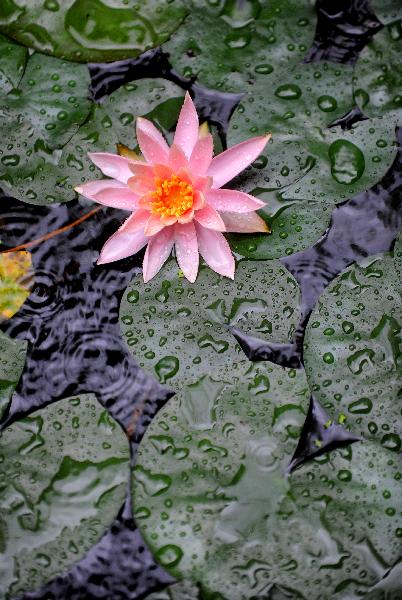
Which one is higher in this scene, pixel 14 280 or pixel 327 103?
pixel 327 103

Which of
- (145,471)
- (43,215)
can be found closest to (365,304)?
(145,471)

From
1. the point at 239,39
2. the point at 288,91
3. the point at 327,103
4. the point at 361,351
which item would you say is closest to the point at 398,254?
the point at 361,351

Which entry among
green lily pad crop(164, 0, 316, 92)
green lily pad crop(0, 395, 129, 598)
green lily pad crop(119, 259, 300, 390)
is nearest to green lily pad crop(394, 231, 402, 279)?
green lily pad crop(119, 259, 300, 390)

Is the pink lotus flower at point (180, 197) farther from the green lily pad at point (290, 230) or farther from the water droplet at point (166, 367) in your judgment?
the water droplet at point (166, 367)

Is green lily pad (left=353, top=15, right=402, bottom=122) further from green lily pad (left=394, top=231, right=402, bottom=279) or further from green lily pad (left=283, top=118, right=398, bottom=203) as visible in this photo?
green lily pad (left=394, top=231, right=402, bottom=279)

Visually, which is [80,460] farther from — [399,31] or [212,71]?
[399,31]

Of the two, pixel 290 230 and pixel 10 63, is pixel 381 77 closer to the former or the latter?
pixel 290 230
